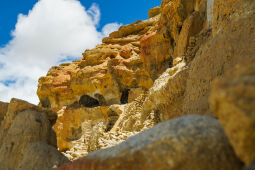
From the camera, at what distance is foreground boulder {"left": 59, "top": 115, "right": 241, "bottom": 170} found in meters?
1.12

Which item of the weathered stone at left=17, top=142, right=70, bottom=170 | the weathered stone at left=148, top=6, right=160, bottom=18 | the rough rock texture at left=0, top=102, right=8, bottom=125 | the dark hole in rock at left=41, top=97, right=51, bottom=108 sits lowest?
the weathered stone at left=17, top=142, right=70, bottom=170

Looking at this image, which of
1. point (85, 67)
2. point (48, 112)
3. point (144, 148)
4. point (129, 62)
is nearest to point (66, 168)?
point (144, 148)

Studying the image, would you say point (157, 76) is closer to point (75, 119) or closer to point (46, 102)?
point (75, 119)

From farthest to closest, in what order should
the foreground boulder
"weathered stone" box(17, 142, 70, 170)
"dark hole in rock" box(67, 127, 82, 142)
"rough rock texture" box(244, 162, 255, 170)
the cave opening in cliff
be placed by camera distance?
the cave opening in cliff
"dark hole in rock" box(67, 127, 82, 142)
"weathered stone" box(17, 142, 70, 170)
the foreground boulder
"rough rock texture" box(244, 162, 255, 170)

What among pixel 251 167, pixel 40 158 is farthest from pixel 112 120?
pixel 251 167

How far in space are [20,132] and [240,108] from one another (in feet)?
11.4

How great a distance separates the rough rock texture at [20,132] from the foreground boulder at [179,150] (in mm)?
Result: 2212

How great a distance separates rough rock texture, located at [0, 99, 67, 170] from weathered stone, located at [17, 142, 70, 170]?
2 centimetres

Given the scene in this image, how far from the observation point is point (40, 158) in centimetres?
310

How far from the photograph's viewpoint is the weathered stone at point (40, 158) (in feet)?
9.91

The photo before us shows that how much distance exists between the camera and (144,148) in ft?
4.27

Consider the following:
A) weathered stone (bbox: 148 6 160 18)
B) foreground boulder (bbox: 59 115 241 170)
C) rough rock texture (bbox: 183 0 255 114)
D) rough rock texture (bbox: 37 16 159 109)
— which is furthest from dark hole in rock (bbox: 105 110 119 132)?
weathered stone (bbox: 148 6 160 18)

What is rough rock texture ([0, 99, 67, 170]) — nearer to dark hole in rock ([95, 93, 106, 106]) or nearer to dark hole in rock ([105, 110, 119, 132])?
dark hole in rock ([105, 110, 119, 132])

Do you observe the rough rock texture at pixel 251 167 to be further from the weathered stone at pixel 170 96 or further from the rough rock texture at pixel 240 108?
the weathered stone at pixel 170 96
